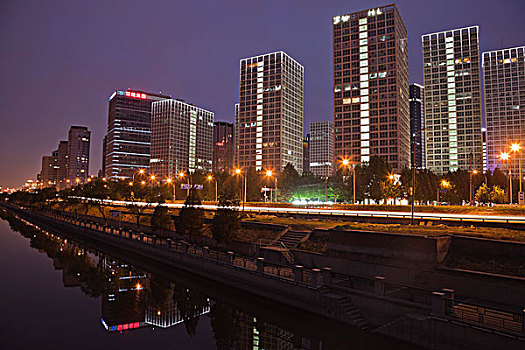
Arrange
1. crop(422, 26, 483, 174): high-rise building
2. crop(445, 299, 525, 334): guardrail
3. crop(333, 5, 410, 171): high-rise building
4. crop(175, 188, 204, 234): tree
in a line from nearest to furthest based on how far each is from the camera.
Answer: crop(445, 299, 525, 334): guardrail
crop(175, 188, 204, 234): tree
crop(333, 5, 410, 171): high-rise building
crop(422, 26, 483, 174): high-rise building

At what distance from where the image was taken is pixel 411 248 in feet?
71.8

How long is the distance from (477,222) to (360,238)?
13.1 metres

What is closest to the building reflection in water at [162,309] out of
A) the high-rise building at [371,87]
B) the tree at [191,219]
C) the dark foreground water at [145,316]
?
the dark foreground water at [145,316]

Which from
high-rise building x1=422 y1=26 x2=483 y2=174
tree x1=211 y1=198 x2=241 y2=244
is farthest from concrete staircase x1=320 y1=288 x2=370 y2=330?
high-rise building x1=422 y1=26 x2=483 y2=174

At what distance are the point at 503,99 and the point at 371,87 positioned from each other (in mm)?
108433

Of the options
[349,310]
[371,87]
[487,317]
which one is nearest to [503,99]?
[371,87]

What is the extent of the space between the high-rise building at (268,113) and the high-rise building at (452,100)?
74739 millimetres

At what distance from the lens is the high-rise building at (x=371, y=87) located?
132 meters

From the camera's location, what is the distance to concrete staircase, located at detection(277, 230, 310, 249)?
31220 mm

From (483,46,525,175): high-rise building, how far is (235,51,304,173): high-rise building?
113 metres

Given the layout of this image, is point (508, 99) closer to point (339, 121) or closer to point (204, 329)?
point (339, 121)

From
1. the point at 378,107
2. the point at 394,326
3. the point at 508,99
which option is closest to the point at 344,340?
the point at 394,326

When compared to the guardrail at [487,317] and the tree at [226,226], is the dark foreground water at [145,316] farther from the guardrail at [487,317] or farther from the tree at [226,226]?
the tree at [226,226]

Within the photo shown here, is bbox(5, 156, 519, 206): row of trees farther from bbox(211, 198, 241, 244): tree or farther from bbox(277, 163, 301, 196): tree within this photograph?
bbox(211, 198, 241, 244): tree
